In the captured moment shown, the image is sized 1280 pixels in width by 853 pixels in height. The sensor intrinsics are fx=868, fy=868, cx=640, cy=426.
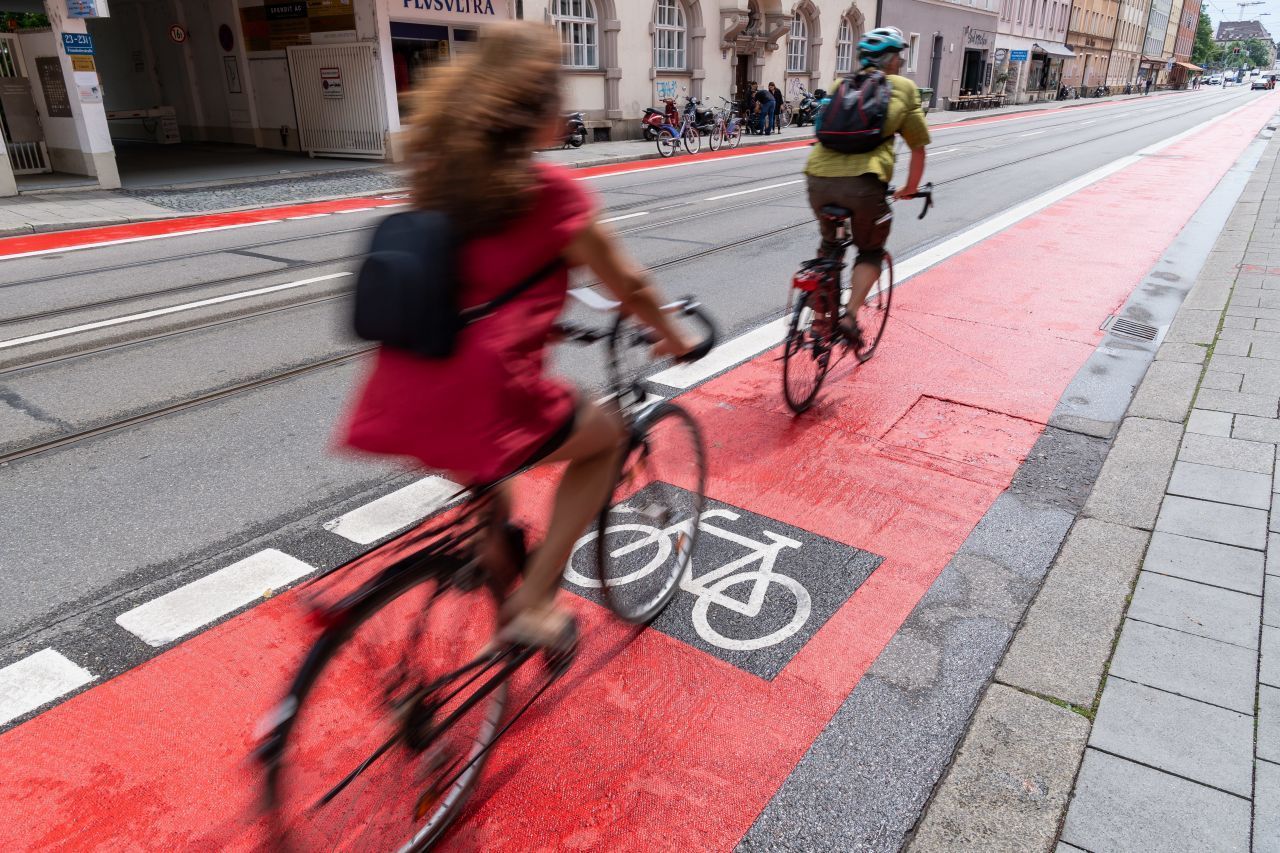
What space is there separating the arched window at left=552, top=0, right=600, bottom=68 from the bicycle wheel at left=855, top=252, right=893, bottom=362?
1938 centimetres

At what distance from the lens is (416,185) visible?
1.83 metres

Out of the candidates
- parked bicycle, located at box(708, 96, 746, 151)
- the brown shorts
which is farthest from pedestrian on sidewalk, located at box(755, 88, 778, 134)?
the brown shorts

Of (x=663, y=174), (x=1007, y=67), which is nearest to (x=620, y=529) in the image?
(x=663, y=174)

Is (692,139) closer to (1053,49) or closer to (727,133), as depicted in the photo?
(727,133)

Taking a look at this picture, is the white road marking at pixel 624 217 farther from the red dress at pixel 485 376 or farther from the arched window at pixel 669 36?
the arched window at pixel 669 36

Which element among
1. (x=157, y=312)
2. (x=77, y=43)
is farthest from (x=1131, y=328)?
(x=77, y=43)

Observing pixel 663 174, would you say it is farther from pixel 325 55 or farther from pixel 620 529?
pixel 620 529

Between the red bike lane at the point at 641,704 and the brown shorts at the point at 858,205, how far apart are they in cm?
97

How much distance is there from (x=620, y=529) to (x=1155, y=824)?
1.72 m

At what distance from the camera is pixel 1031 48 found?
2397 inches

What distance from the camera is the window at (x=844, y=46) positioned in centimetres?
3706

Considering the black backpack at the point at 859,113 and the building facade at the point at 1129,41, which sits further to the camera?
the building facade at the point at 1129,41

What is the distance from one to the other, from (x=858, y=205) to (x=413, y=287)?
368cm

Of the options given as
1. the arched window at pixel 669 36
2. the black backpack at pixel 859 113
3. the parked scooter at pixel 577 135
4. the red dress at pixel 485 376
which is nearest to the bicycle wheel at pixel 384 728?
the red dress at pixel 485 376
